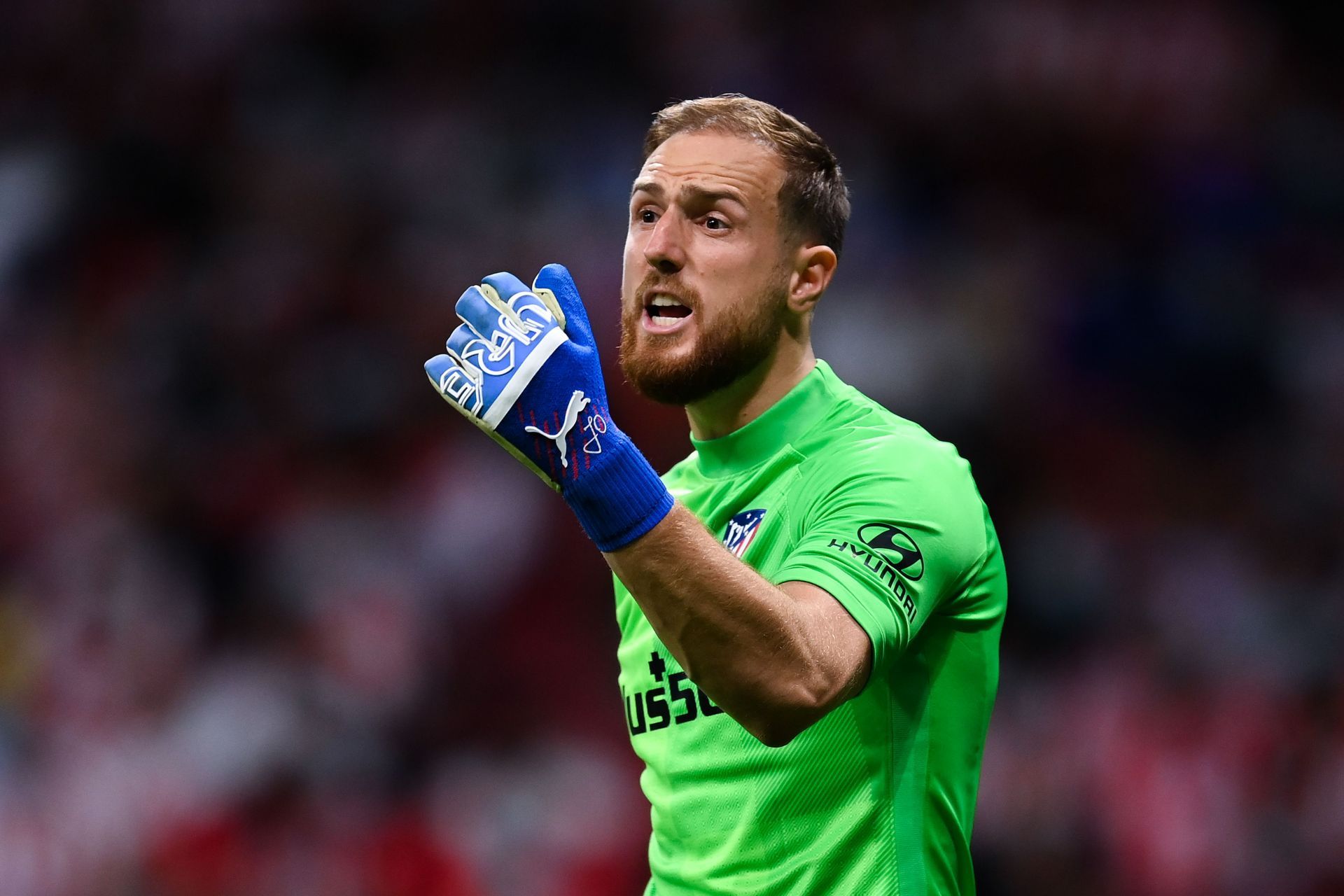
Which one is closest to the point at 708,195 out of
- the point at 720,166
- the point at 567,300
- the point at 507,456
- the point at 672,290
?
the point at 720,166

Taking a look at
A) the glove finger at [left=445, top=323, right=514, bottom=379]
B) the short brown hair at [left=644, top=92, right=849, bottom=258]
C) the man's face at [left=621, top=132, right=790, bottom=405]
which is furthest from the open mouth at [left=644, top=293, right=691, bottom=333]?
the glove finger at [left=445, top=323, right=514, bottom=379]

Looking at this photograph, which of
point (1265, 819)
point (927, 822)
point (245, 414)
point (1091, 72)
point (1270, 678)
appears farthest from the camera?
point (1091, 72)

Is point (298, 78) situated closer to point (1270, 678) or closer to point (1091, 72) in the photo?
point (1091, 72)

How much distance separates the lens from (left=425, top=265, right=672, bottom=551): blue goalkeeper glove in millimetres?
2385

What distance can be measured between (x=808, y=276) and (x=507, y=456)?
496cm

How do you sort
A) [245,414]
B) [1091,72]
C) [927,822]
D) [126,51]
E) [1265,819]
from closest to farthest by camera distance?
[927,822] → [1265,819] → [245,414] → [1091,72] → [126,51]

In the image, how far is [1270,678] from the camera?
717 centimetres

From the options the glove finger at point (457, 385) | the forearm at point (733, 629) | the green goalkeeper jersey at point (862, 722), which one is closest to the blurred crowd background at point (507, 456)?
the green goalkeeper jersey at point (862, 722)

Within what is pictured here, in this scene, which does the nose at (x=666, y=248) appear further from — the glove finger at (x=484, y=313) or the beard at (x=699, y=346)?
the glove finger at (x=484, y=313)

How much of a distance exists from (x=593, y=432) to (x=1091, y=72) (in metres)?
7.65

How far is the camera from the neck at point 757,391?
3211mm

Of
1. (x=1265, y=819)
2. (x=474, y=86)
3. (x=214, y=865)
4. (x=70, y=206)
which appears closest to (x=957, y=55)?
(x=474, y=86)

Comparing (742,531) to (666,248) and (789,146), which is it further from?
(789,146)

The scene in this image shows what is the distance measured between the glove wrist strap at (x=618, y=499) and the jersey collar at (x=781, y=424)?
0.78 meters
